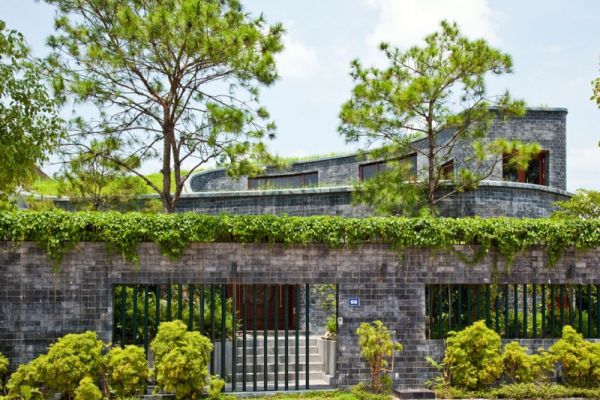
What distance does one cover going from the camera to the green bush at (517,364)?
41.2 ft

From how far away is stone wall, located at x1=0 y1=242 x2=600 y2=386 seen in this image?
458 inches

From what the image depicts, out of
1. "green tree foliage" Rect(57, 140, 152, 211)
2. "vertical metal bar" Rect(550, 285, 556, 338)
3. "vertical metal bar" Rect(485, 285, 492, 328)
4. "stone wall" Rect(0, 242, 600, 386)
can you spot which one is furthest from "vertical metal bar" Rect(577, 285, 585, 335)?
"green tree foliage" Rect(57, 140, 152, 211)

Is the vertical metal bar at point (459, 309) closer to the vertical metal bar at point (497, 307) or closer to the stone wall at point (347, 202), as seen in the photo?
the vertical metal bar at point (497, 307)

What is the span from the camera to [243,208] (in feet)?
67.0

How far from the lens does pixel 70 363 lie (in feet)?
35.6

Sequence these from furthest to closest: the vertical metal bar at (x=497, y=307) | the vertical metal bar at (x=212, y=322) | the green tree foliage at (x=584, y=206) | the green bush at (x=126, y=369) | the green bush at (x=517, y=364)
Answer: the green tree foliage at (x=584, y=206) < the vertical metal bar at (x=497, y=307) < the green bush at (x=517, y=364) < the vertical metal bar at (x=212, y=322) < the green bush at (x=126, y=369)

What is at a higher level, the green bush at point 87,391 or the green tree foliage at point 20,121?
the green tree foliage at point 20,121

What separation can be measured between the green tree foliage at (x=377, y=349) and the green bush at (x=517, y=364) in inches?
79.2

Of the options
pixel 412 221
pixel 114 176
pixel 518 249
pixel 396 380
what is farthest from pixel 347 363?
pixel 114 176

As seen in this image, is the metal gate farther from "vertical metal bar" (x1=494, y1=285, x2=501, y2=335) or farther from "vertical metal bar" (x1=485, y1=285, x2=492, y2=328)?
"vertical metal bar" (x1=494, y1=285, x2=501, y2=335)

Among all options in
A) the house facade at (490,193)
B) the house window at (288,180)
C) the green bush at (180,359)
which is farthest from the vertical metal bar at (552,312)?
the house window at (288,180)

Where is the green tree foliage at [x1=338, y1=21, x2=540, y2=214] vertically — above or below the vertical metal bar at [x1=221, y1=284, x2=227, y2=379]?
above

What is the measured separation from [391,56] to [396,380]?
25.2ft

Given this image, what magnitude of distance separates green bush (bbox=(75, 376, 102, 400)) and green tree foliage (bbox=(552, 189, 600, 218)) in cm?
1161
